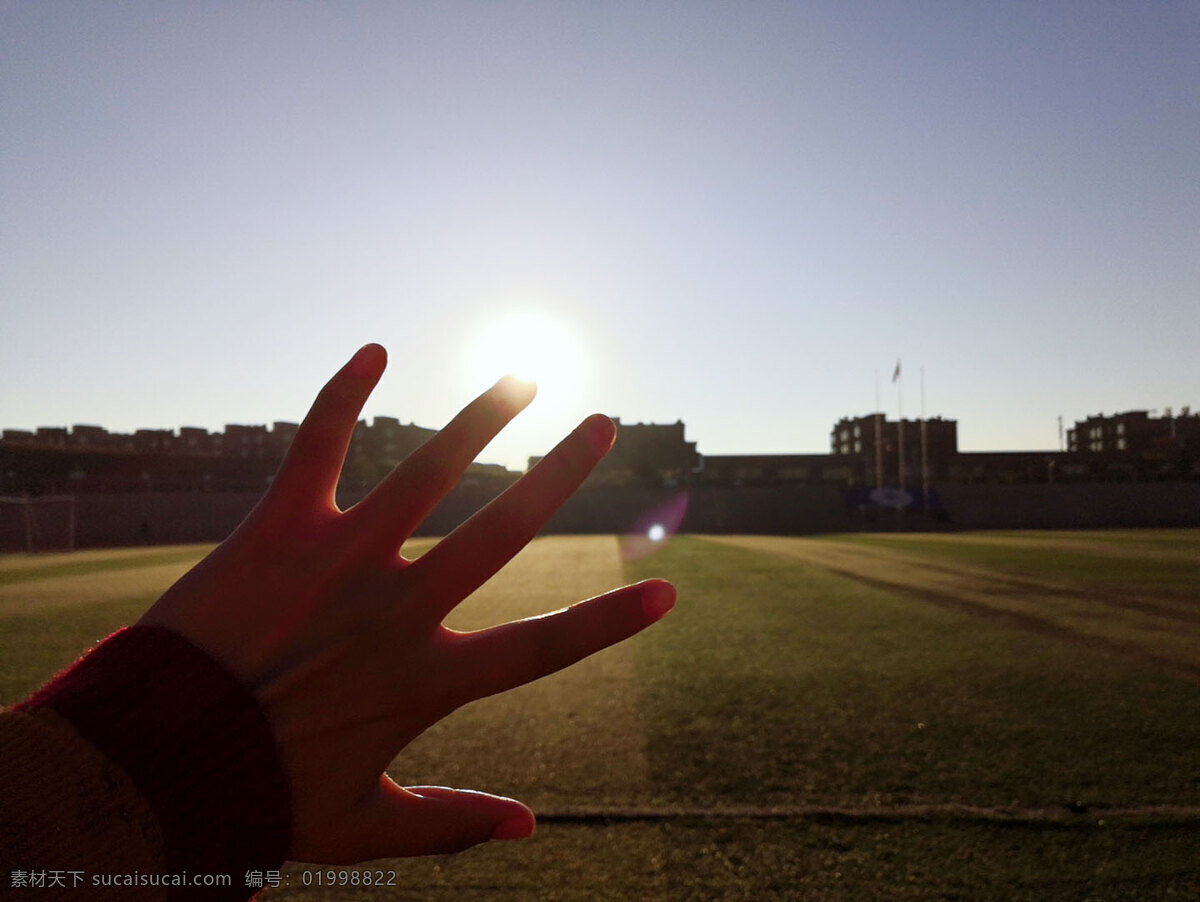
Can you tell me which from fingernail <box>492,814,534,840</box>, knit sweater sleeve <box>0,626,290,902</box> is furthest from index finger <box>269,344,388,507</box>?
fingernail <box>492,814,534,840</box>

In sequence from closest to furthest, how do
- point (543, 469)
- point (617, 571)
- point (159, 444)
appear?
point (543, 469)
point (617, 571)
point (159, 444)

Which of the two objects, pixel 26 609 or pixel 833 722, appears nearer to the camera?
pixel 833 722

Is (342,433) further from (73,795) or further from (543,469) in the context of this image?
(73,795)

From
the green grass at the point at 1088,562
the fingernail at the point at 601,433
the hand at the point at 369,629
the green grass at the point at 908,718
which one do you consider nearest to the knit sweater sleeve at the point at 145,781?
the hand at the point at 369,629

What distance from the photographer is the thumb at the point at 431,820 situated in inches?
36.6

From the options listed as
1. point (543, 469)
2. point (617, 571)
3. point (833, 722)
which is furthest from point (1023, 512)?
point (543, 469)

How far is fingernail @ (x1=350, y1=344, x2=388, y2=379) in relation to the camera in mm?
1045

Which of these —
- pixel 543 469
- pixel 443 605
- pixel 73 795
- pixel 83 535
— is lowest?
pixel 83 535

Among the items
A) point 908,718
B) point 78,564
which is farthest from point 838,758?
point 78,564

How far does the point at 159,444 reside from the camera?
86.8 metres

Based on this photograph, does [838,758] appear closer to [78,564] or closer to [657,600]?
[657,600]

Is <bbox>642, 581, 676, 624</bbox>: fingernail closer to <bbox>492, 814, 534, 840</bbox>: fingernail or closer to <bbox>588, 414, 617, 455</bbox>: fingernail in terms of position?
<bbox>588, 414, 617, 455</bbox>: fingernail

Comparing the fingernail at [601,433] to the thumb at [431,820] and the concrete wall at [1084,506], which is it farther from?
the concrete wall at [1084,506]

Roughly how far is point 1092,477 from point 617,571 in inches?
1894
